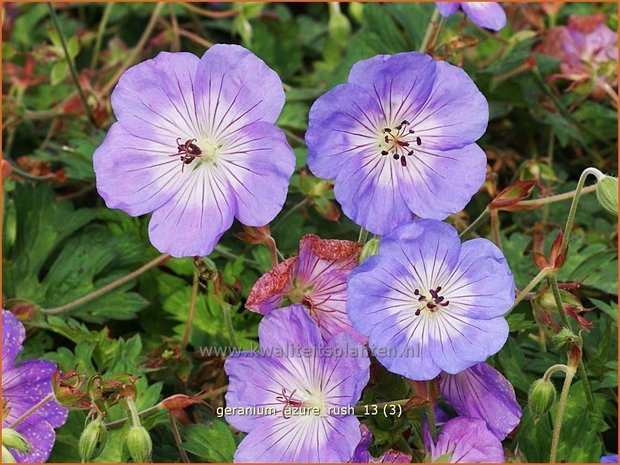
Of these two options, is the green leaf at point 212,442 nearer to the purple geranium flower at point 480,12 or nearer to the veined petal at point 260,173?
the veined petal at point 260,173

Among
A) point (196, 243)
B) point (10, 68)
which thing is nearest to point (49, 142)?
point (10, 68)

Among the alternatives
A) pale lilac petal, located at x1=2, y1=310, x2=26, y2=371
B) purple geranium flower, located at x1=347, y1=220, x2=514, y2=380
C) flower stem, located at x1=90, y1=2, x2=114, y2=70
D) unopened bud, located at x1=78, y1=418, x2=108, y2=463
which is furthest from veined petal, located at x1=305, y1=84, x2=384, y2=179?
flower stem, located at x1=90, y1=2, x2=114, y2=70

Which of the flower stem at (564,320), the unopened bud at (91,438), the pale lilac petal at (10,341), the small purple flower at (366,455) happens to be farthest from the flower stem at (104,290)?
the flower stem at (564,320)

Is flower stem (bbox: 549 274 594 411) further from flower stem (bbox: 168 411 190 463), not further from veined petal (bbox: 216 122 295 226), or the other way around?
flower stem (bbox: 168 411 190 463)

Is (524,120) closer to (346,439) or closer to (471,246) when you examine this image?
(471,246)

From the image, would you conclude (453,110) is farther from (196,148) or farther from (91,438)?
(91,438)

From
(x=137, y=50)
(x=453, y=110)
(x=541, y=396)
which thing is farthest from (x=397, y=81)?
(x=137, y=50)

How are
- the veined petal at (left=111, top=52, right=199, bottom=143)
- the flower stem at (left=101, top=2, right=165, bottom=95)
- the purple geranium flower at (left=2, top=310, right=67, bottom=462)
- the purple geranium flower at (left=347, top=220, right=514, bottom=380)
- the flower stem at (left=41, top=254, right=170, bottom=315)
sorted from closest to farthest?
the purple geranium flower at (left=347, top=220, right=514, bottom=380), the veined petal at (left=111, top=52, right=199, bottom=143), the purple geranium flower at (left=2, top=310, right=67, bottom=462), the flower stem at (left=41, top=254, right=170, bottom=315), the flower stem at (left=101, top=2, right=165, bottom=95)
